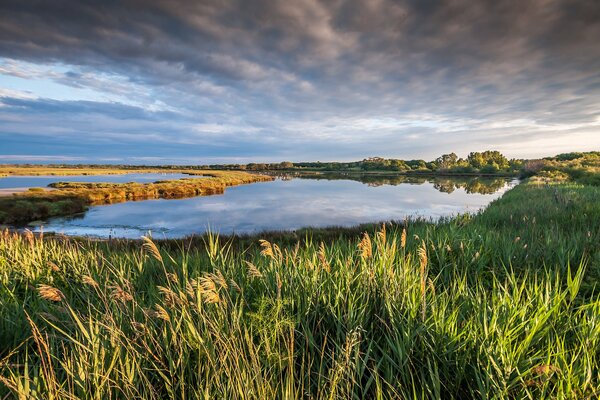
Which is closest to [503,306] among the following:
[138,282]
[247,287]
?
[247,287]

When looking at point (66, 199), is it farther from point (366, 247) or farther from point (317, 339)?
point (366, 247)

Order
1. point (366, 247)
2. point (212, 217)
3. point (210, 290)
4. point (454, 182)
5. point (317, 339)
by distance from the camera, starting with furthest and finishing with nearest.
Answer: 1. point (454, 182)
2. point (212, 217)
3. point (317, 339)
4. point (366, 247)
5. point (210, 290)

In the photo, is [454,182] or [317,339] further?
[454,182]

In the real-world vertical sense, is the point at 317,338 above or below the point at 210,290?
below

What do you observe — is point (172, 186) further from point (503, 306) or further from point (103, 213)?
point (503, 306)

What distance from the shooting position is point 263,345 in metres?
3.55

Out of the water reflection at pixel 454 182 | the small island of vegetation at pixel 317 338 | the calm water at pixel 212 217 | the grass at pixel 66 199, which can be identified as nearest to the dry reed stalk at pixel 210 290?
the small island of vegetation at pixel 317 338

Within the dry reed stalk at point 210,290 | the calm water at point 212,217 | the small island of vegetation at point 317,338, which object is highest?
the dry reed stalk at point 210,290

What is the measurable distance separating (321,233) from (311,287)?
774 inches

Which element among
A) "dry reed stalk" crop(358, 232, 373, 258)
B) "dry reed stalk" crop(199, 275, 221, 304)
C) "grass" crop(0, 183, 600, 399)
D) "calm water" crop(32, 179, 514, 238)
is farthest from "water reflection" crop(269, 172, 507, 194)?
"dry reed stalk" crop(199, 275, 221, 304)

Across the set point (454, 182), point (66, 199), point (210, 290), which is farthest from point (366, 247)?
point (454, 182)

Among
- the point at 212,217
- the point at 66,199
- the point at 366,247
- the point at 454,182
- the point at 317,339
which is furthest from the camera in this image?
the point at 454,182

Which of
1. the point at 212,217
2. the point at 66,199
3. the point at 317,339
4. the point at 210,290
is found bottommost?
the point at 212,217

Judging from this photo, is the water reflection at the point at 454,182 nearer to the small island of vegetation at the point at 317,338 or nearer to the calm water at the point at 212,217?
the calm water at the point at 212,217
